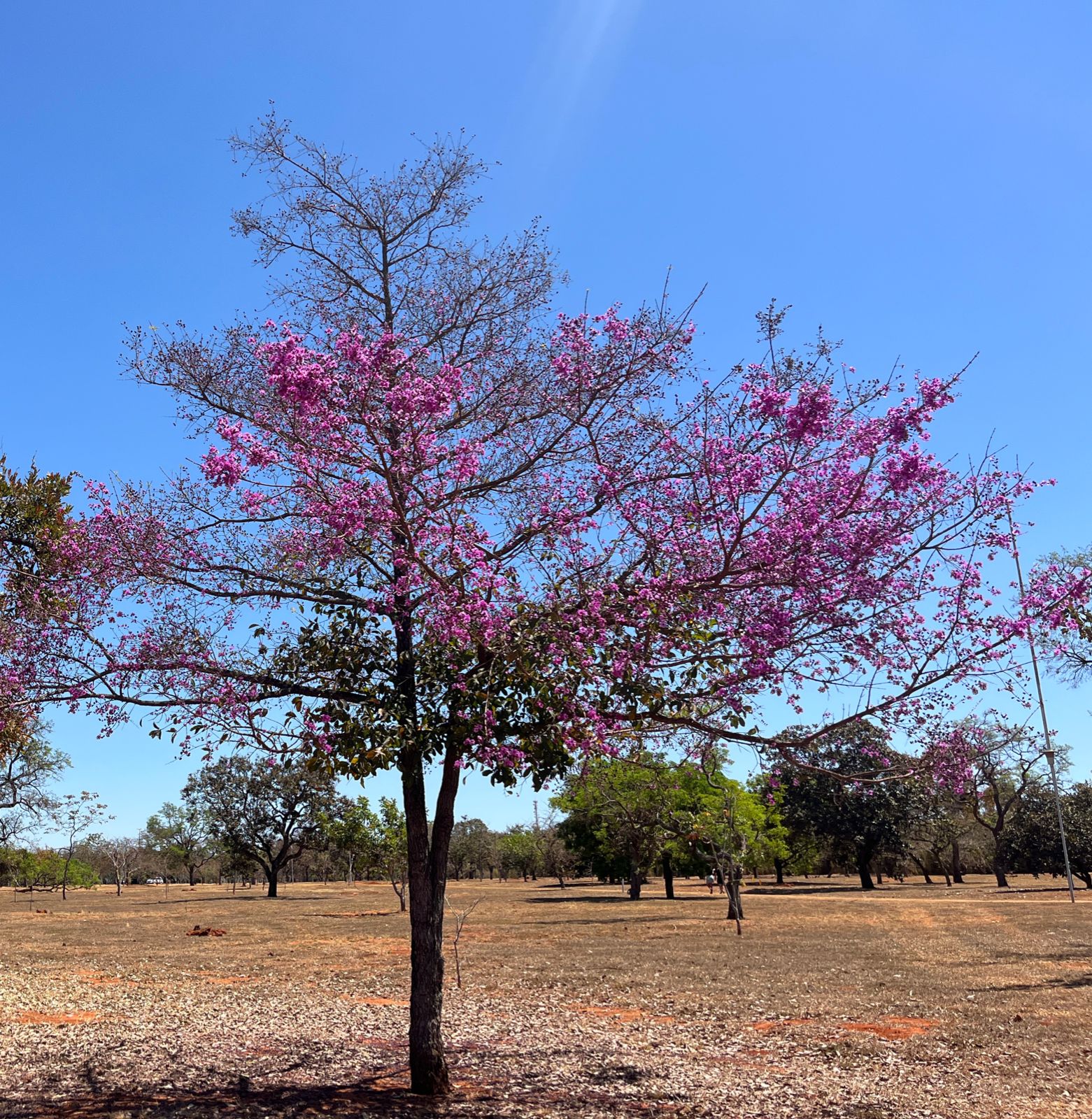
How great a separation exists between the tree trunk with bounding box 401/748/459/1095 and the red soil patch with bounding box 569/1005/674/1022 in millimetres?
6066

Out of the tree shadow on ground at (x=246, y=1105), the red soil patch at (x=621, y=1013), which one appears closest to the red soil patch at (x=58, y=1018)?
the tree shadow on ground at (x=246, y=1105)

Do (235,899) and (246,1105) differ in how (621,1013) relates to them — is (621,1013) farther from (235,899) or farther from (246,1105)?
(235,899)

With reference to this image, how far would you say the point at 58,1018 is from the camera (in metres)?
15.2

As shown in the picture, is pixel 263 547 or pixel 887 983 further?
pixel 887 983

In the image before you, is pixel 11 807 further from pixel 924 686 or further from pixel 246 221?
pixel 924 686

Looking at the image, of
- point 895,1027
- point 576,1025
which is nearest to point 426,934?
point 576,1025

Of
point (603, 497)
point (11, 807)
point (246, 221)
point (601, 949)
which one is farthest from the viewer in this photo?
point (11, 807)

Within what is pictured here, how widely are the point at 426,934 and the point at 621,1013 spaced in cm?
748

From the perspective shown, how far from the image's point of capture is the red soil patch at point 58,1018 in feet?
48.3

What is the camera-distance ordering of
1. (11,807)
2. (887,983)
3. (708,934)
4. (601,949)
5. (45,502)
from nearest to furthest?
(887,983) < (45,502) < (601,949) < (708,934) < (11,807)

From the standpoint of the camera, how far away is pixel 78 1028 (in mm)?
14203

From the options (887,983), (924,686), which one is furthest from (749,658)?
(887,983)

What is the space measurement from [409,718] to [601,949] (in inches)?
819

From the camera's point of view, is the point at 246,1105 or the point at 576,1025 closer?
the point at 246,1105
